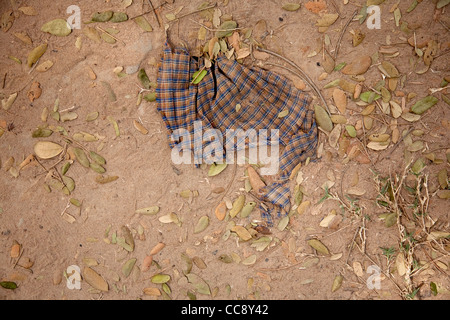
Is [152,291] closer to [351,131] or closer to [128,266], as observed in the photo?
[128,266]

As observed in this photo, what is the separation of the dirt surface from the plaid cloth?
6 centimetres

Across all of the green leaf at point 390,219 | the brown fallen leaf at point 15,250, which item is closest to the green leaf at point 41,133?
the brown fallen leaf at point 15,250

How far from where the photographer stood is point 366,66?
4.68ft

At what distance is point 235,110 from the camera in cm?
149

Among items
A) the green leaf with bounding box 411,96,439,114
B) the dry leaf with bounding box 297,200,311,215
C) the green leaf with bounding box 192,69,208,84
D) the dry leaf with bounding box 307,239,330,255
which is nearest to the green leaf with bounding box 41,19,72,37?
the green leaf with bounding box 192,69,208,84

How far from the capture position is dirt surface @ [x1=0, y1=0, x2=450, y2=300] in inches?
56.0

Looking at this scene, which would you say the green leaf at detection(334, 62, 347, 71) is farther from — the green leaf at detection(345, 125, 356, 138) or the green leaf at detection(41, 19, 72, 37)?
the green leaf at detection(41, 19, 72, 37)

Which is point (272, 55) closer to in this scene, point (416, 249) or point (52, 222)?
point (416, 249)

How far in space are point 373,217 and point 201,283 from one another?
0.83 m

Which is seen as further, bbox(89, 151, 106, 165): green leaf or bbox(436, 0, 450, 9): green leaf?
bbox(89, 151, 106, 165): green leaf

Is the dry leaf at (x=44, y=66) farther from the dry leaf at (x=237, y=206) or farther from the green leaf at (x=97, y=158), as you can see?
the dry leaf at (x=237, y=206)

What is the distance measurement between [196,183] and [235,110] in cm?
38

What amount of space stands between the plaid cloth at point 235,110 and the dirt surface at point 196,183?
6cm

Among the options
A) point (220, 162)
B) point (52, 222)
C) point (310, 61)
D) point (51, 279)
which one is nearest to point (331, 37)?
point (310, 61)
